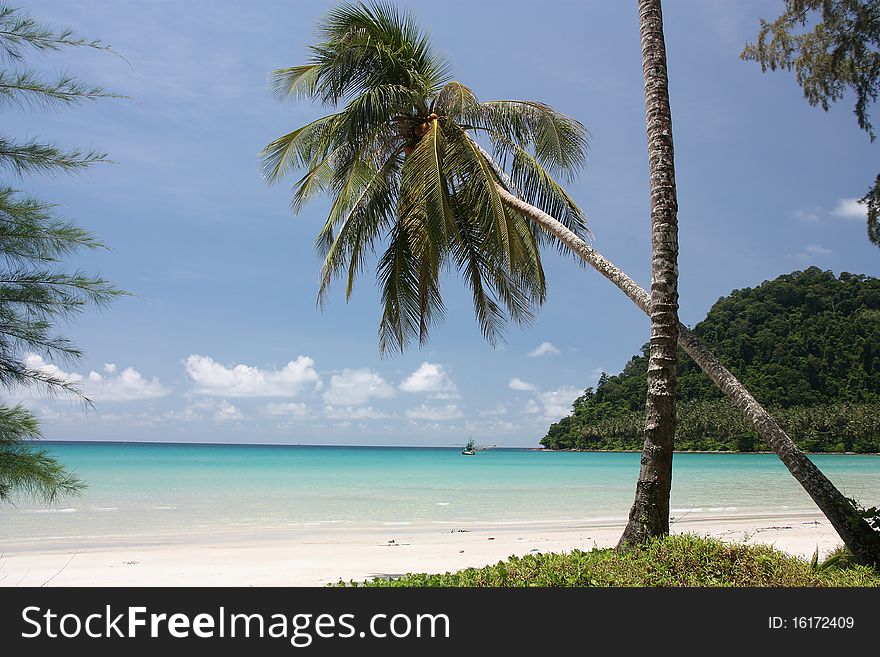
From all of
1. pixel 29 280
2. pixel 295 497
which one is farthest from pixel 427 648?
pixel 295 497

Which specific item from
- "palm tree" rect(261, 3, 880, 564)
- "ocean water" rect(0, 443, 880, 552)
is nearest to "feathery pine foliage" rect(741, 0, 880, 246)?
"palm tree" rect(261, 3, 880, 564)

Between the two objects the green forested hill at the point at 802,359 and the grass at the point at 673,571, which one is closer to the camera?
the grass at the point at 673,571

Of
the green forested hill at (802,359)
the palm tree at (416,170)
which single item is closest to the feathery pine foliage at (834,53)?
the palm tree at (416,170)

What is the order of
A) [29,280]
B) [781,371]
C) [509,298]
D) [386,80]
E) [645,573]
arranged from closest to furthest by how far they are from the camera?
[29,280] < [645,573] < [386,80] < [509,298] < [781,371]

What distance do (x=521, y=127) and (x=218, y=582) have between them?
7576 mm

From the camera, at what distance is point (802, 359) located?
55.8 metres

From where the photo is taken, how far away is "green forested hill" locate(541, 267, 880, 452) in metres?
54.2

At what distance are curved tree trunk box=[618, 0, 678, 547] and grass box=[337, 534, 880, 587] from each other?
39 cm

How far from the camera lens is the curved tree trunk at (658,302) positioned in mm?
6582

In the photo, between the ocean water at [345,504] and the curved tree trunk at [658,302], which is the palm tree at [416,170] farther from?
the ocean water at [345,504]

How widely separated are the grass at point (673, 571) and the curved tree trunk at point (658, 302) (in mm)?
390

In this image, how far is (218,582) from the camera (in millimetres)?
8531

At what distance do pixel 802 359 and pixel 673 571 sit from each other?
5676 centimetres

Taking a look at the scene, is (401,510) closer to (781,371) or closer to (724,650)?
(724,650)
